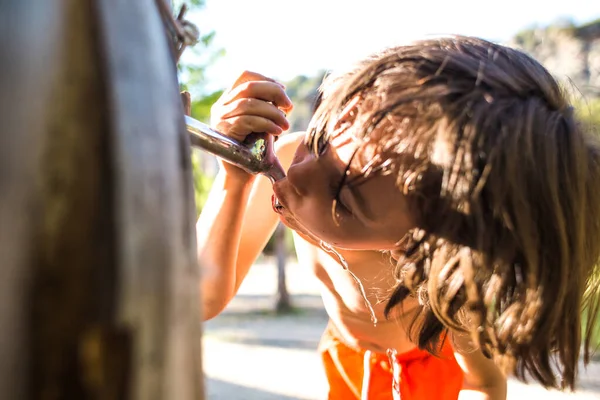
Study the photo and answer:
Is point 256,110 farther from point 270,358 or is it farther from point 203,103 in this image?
point 270,358

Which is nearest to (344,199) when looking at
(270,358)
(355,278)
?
(355,278)

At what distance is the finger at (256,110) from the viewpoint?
0.60 metres

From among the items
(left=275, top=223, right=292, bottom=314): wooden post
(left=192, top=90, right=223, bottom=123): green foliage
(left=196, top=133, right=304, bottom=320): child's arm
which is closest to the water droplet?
(left=196, top=133, right=304, bottom=320): child's arm

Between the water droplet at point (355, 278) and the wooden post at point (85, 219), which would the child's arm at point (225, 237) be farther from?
the wooden post at point (85, 219)

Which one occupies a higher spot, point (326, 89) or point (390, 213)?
point (326, 89)

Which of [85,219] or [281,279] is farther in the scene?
[281,279]

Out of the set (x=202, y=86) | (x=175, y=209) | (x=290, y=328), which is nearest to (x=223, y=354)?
(x=290, y=328)

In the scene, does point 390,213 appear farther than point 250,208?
No

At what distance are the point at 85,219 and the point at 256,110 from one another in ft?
1.45

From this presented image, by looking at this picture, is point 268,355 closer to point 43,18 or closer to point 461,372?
point 461,372

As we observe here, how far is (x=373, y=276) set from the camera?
846 millimetres

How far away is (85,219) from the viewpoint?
17 centimetres

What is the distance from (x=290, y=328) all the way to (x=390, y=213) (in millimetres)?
4031

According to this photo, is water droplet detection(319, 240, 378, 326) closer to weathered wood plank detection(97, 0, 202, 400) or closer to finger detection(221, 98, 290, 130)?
finger detection(221, 98, 290, 130)
